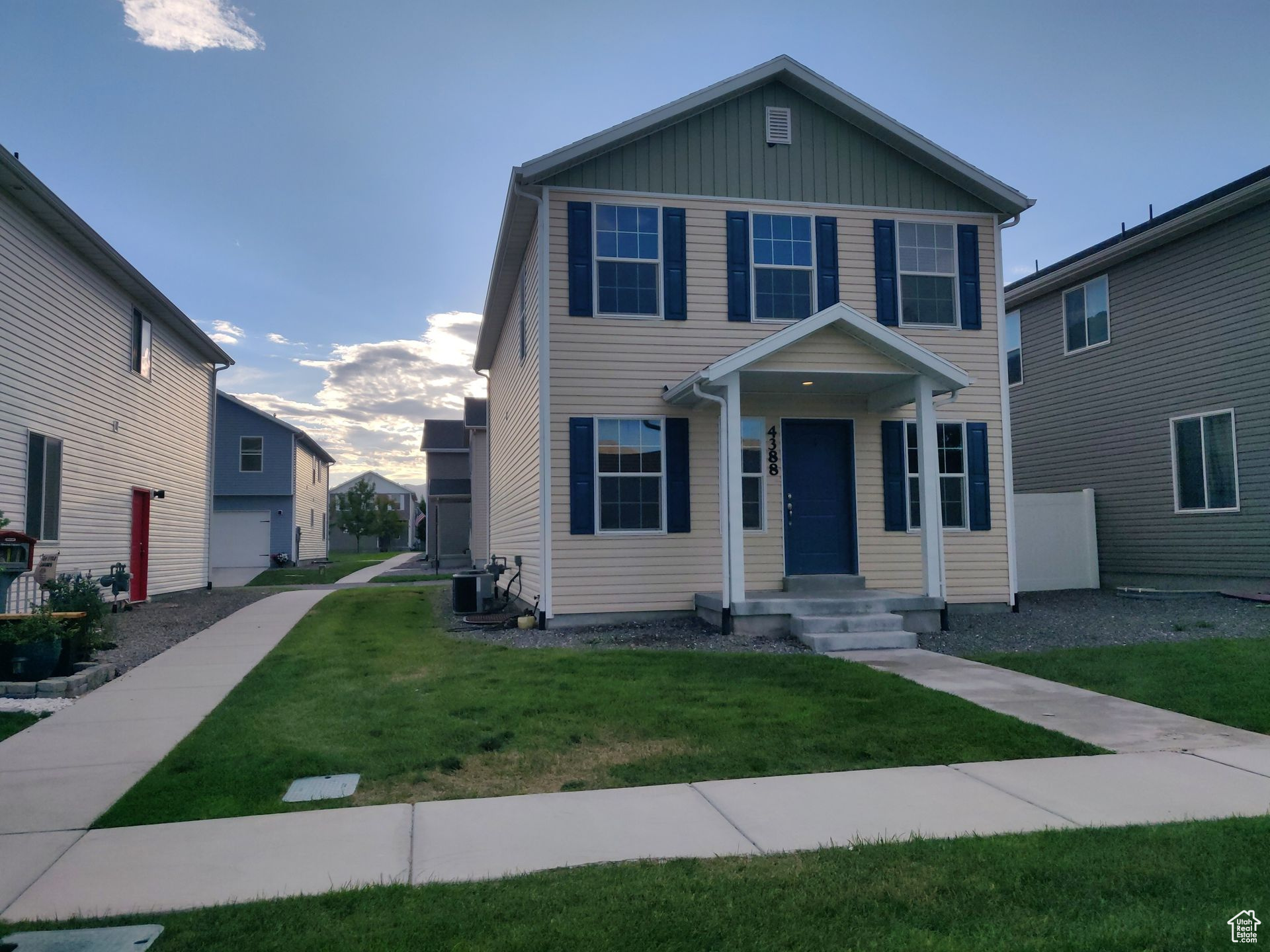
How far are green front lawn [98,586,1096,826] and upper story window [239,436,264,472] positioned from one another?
2606cm

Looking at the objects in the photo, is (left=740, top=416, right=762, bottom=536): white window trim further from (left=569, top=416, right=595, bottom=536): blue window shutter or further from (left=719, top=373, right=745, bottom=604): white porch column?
(left=569, top=416, right=595, bottom=536): blue window shutter

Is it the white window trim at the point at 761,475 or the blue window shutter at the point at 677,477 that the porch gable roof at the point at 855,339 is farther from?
the white window trim at the point at 761,475

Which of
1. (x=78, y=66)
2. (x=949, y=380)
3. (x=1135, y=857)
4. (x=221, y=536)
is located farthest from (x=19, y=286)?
(x=221, y=536)

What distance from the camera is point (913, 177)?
41.4 ft

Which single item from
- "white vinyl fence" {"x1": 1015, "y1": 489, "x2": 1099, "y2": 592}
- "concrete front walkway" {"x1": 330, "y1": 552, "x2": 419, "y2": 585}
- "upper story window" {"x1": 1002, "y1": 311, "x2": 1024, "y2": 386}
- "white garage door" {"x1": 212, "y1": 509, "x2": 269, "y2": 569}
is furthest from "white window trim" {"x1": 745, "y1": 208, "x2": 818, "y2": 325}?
"white garage door" {"x1": 212, "y1": 509, "x2": 269, "y2": 569}

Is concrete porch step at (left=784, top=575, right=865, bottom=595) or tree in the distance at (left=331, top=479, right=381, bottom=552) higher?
tree in the distance at (left=331, top=479, right=381, bottom=552)

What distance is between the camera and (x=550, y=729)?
6.25 metres

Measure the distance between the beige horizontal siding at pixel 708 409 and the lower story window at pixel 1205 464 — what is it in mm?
4143

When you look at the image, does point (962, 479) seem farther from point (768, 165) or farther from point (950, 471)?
point (768, 165)

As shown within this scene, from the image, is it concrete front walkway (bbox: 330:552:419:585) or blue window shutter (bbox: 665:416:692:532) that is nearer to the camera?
blue window shutter (bbox: 665:416:692:532)

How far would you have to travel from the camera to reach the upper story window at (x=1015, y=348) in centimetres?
1831

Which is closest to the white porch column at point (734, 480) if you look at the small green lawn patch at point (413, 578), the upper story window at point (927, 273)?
the upper story window at point (927, 273)

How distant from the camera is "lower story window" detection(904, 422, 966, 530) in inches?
490

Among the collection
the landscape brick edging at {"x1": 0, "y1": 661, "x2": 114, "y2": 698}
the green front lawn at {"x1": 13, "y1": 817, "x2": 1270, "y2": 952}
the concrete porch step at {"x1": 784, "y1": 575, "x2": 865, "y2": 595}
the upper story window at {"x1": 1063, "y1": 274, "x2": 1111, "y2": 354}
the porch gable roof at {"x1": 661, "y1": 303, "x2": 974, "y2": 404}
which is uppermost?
the upper story window at {"x1": 1063, "y1": 274, "x2": 1111, "y2": 354}
